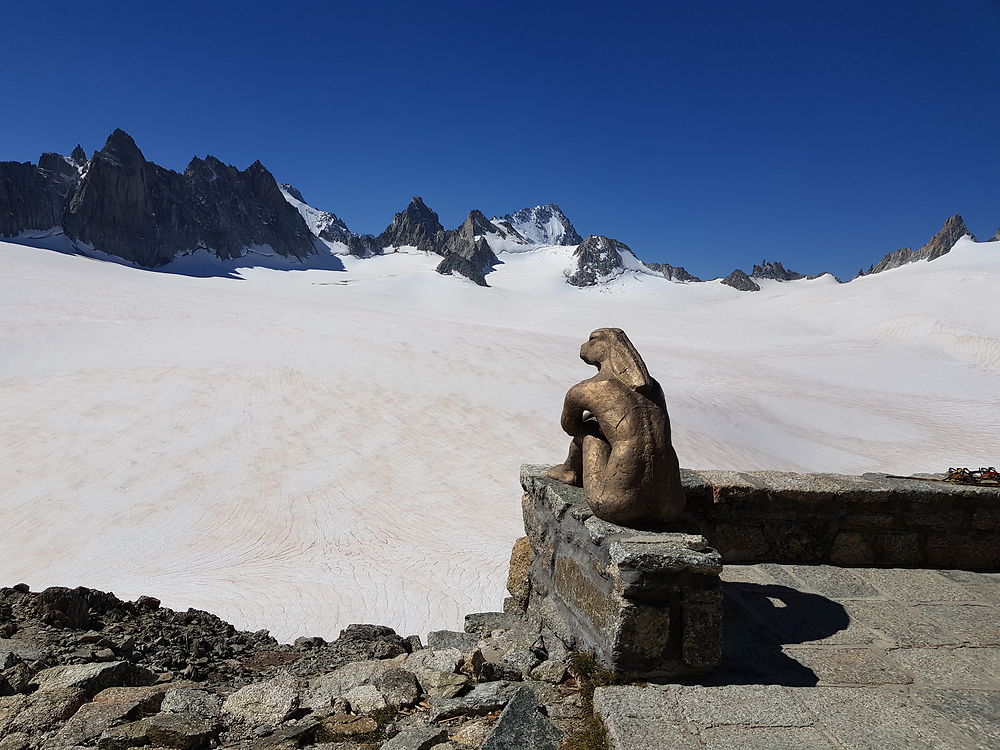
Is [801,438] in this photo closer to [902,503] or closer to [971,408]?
[971,408]

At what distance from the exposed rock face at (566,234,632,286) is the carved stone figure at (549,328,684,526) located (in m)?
97.8

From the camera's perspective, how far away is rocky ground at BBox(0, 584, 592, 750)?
9.83ft

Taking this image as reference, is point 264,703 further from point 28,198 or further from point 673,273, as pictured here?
point 673,273

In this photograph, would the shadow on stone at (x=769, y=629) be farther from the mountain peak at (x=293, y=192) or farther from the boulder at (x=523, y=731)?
the mountain peak at (x=293, y=192)

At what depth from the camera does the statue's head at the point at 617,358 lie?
3961 millimetres

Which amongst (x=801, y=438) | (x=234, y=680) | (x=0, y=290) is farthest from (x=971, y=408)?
(x=0, y=290)

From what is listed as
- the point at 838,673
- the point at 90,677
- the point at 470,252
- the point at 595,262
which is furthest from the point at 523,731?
the point at 470,252

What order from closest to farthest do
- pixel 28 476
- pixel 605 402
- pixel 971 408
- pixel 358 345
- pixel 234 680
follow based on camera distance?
pixel 605 402 < pixel 234 680 < pixel 28 476 < pixel 358 345 < pixel 971 408

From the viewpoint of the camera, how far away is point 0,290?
27734mm

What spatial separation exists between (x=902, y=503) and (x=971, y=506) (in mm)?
653

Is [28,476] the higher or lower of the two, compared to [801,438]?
lower

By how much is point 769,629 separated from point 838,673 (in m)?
0.57

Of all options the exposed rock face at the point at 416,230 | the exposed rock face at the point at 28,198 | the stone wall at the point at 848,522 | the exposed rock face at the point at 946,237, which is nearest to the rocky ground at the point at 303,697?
the stone wall at the point at 848,522

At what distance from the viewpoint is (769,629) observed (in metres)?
4.02
